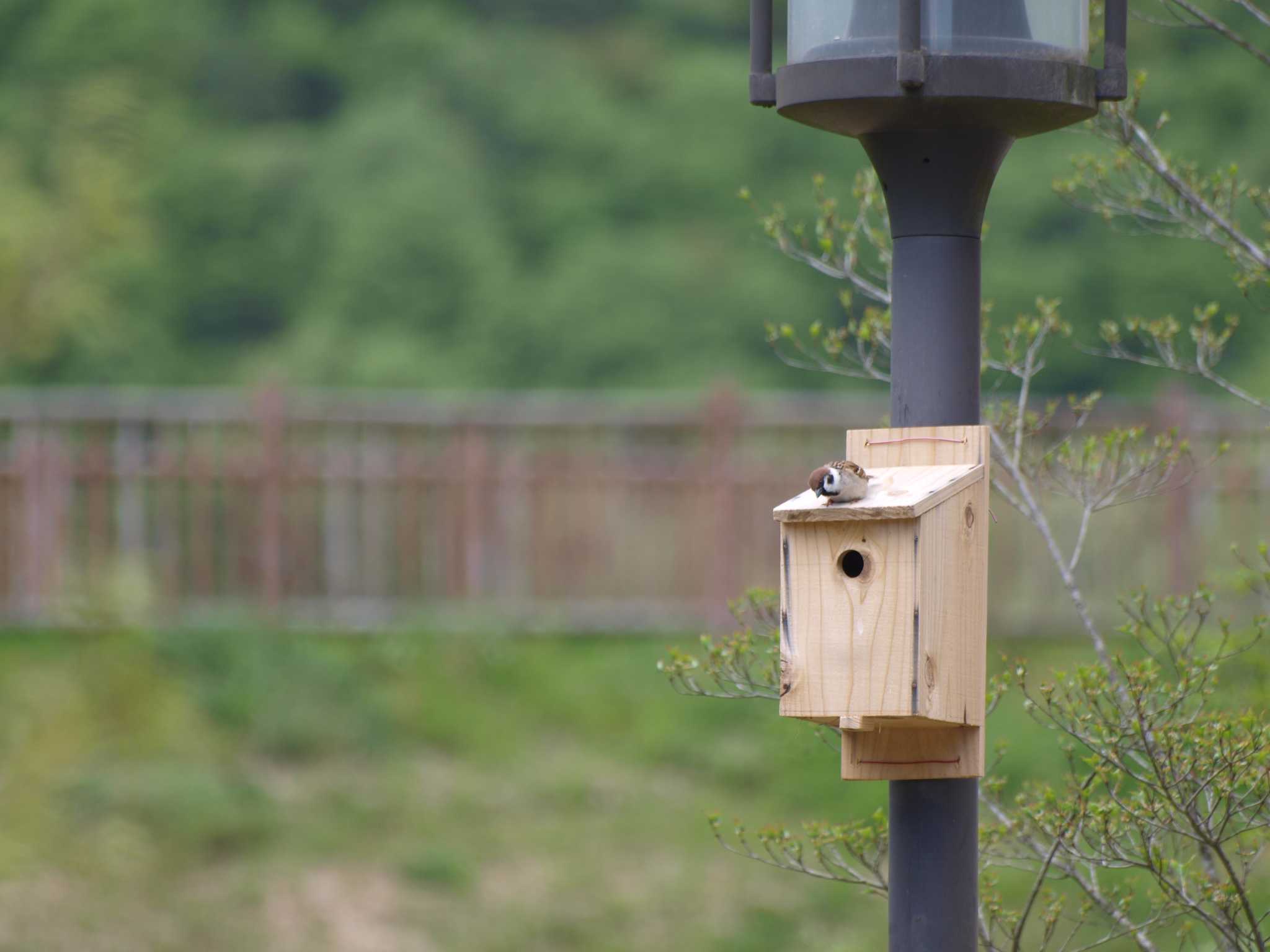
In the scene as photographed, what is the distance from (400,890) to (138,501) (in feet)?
9.21

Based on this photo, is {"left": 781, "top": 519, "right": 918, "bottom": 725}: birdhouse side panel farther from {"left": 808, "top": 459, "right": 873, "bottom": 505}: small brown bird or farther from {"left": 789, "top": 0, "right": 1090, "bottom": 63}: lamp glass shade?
{"left": 789, "top": 0, "right": 1090, "bottom": 63}: lamp glass shade

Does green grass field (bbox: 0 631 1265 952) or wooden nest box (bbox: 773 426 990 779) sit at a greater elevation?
wooden nest box (bbox: 773 426 990 779)

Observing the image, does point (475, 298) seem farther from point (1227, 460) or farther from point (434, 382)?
point (1227, 460)

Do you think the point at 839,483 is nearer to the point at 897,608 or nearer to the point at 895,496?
the point at 895,496

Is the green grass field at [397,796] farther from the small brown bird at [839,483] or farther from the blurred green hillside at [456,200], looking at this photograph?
the blurred green hillside at [456,200]

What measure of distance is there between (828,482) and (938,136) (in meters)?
0.55

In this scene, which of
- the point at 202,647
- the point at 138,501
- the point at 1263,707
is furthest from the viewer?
the point at 138,501

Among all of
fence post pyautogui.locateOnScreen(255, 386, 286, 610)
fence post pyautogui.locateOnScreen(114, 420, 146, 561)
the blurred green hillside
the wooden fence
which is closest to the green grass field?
the wooden fence

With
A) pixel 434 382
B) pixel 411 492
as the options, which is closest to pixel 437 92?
pixel 434 382

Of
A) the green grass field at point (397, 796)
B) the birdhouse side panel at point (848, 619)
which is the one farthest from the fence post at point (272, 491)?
the birdhouse side panel at point (848, 619)

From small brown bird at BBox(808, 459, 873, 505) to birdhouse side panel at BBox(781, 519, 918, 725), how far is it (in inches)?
1.7

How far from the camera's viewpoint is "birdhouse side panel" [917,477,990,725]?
247 centimetres

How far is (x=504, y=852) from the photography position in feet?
24.0

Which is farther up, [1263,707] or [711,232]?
[711,232]
